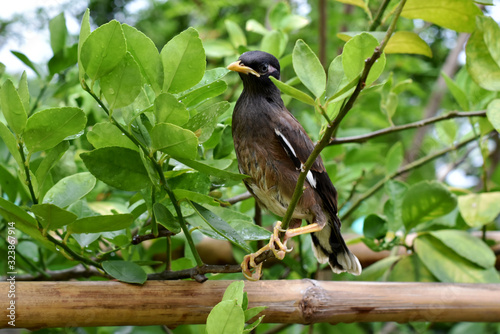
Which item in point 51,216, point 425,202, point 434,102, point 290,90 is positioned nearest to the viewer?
point 290,90

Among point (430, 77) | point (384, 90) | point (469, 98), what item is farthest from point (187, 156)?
point (430, 77)

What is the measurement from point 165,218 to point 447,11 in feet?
Answer: 2.04

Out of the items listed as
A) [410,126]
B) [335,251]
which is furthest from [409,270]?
[410,126]

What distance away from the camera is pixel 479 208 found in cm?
125

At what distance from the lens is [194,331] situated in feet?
3.81

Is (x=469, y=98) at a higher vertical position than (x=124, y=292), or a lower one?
lower

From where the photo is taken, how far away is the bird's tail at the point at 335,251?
4.05ft

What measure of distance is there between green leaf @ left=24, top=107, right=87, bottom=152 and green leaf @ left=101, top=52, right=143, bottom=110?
5 centimetres

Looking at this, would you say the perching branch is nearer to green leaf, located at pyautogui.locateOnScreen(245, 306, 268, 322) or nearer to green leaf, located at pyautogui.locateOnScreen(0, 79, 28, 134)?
green leaf, located at pyautogui.locateOnScreen(245, 306, 268, 322)

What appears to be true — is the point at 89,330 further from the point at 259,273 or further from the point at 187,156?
the point at 187,156

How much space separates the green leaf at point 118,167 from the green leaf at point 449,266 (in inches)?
29.8

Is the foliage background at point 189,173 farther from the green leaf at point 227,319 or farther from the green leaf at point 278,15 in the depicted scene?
the green leaf at point 227,319

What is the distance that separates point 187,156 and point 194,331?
0.58 m

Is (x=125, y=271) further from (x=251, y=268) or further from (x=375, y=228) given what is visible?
(x=375, y=228)
